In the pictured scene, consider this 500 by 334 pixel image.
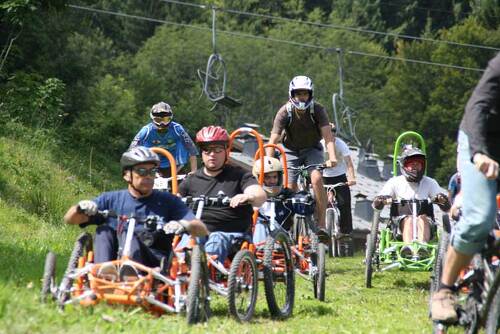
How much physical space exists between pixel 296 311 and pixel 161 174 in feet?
11.7

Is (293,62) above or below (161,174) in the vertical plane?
above

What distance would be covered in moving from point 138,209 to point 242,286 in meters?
0.97

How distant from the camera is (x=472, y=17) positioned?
69062 mm

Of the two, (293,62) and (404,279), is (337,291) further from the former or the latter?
(293,62)

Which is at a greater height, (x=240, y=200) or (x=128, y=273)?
(x=240, y=200)

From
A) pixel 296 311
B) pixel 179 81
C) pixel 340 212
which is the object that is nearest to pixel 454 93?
pixel 179 81

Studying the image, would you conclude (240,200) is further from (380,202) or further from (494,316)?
(380,202)

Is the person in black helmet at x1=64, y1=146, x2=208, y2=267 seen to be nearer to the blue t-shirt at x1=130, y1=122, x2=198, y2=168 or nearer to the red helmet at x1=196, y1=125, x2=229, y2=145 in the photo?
the red helmet at x1=196, y1=125, x2=229, y2=145

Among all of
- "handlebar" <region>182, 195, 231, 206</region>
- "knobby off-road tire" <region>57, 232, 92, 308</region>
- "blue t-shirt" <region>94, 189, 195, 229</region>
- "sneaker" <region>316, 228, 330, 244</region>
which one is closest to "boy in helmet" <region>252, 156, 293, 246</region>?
"sneaker" <region>316, 228, 330, 244</region>

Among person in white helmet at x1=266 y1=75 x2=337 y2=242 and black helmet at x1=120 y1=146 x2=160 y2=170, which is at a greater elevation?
person in white helmet at x1=266 y1=75 x2=337 y2=242

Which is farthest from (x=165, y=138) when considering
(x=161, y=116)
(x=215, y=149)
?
(x=215, y=149)

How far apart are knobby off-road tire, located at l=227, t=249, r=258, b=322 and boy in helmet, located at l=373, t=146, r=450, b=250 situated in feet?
12.6

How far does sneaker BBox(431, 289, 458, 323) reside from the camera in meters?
7.45

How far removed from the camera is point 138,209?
8.98 m
